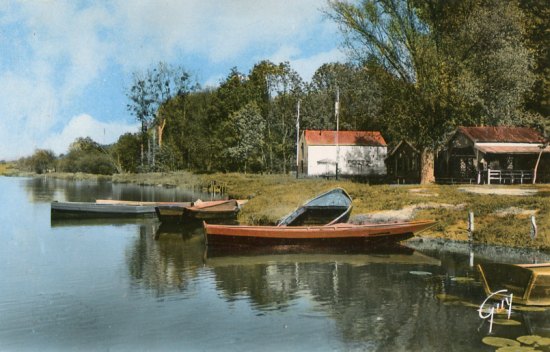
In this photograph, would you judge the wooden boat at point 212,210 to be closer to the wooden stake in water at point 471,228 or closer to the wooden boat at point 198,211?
the wooden boat at point 198,211

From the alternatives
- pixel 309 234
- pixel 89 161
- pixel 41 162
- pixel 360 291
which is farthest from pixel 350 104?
pixel 41 162

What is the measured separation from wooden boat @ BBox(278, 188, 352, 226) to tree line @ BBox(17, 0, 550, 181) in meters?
16.3

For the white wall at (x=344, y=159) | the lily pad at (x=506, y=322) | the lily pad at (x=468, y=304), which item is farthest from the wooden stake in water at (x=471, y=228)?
the white wall at (x=344, y=159)

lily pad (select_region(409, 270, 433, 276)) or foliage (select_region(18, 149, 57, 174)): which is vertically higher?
foliage (select_region(18, 149, 57, 174))

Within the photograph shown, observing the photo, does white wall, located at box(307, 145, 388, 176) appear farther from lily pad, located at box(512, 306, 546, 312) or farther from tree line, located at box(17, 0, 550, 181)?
lily pad, located at box(512, 306, 546, 312)

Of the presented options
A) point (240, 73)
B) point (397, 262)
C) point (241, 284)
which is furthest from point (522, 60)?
point (240, 73)

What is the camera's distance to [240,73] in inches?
3324

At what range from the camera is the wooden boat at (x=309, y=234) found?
2166 cm

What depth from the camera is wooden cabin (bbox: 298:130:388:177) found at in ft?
200

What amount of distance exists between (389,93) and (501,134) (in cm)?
1032

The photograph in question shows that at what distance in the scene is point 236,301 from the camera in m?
14.6

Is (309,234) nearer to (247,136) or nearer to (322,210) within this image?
(322,210)

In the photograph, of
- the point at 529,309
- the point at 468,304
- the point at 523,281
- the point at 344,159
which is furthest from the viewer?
the point at 344,159

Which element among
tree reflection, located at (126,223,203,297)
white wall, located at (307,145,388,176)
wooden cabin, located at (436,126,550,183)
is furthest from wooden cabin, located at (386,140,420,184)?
tree reflection, located at (126,223,203,297)
